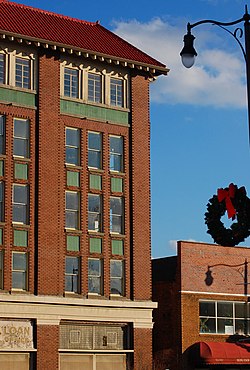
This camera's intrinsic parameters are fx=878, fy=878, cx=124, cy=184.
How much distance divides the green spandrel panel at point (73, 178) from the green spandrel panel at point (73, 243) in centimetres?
314

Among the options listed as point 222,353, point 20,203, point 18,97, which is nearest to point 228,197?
point 222,353

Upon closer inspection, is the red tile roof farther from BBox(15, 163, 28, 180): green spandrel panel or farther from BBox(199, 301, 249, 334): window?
BBox(199, 301, 249, 334): window

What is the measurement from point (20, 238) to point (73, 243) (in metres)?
3.44

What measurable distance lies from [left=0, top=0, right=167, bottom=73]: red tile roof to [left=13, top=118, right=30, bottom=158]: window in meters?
4.99

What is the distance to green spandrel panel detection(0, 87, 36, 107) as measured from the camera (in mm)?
50500

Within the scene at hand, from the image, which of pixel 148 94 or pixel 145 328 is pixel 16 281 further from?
pixel 148 94

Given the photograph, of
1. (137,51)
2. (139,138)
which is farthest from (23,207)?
(137,51)

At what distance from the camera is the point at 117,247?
175ft

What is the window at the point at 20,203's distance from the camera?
5009cm

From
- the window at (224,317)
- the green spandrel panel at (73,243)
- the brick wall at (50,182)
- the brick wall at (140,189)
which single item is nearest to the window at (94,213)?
the green spandrel panel at (73,243)

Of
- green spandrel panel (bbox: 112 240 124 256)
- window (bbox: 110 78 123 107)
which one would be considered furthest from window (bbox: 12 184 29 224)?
window (bbox: 110 78 123 107)

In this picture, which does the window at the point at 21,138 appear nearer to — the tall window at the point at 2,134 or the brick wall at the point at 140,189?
the tall window at the point at 2,134

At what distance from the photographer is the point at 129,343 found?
2080 inches

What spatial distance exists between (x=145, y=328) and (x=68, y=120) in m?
13.4
